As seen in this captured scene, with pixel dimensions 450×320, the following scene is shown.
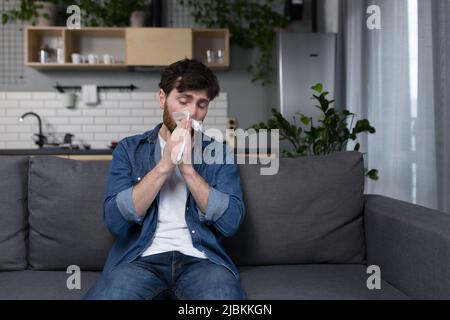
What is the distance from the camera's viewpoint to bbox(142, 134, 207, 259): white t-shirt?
1.58 meters

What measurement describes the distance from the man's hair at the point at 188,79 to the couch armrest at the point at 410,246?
30.4 inches

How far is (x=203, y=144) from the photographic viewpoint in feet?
5.86

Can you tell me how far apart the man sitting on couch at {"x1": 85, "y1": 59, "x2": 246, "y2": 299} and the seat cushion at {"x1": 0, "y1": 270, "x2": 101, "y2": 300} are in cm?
13

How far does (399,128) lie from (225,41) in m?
2.29

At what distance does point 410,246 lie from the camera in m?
1.56

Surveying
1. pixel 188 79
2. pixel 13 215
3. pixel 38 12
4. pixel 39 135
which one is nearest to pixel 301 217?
pixel 188 79

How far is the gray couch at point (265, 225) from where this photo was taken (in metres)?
1.71

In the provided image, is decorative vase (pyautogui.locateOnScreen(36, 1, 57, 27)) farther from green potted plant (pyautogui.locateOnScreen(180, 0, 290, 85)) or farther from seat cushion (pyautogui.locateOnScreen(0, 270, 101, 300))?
seat cushion (pyautogui.locateOnScreen(0, 270, 101, 300))

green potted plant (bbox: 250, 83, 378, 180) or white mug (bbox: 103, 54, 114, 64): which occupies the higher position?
white mug (bbox: 103, 54, 114, 64)

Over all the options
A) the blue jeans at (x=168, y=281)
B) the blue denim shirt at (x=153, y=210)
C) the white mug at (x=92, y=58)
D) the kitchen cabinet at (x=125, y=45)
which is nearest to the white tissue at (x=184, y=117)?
the blue denim shirt at (x=153, y=210)

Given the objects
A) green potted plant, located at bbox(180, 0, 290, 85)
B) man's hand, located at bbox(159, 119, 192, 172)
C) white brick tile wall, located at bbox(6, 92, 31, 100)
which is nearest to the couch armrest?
man's hand, located at bbox(159, 119, 192, 172)

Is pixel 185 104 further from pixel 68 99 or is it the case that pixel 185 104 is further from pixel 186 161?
pixel 68 99
